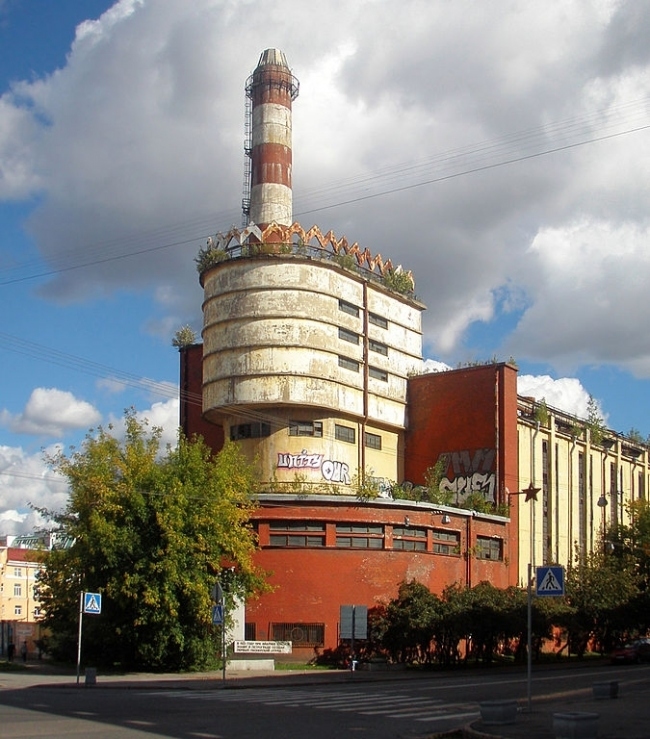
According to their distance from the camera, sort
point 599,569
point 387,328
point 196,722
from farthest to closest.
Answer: point 387,328 → point 599,569 → point 196,722

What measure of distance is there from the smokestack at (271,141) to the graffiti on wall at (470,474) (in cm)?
1704

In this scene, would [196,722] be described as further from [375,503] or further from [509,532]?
[509,532]

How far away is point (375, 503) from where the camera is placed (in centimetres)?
4638

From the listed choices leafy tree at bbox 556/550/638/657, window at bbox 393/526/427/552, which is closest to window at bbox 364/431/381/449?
window at bbox 393/526/427/552

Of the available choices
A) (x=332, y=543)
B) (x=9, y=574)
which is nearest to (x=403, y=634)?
(x=332, y=543)

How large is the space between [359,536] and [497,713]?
28.1m

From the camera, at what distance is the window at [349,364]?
185 ft

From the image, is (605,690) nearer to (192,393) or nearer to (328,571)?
(328,571)

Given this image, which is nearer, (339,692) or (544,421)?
(339,692)

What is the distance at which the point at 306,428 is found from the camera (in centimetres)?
5528

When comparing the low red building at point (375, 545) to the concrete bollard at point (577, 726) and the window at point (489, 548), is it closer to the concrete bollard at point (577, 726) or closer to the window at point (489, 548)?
the window at point (489, 548)

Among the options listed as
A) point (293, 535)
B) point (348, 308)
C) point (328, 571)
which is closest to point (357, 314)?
point (348, 308)

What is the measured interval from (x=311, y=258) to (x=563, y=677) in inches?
1077

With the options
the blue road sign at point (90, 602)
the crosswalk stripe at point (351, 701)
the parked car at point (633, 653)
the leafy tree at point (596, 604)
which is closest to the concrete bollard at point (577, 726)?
the crosswalk stripe at point (351, 701)
